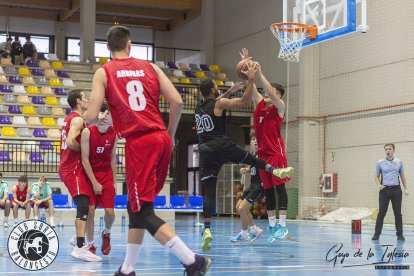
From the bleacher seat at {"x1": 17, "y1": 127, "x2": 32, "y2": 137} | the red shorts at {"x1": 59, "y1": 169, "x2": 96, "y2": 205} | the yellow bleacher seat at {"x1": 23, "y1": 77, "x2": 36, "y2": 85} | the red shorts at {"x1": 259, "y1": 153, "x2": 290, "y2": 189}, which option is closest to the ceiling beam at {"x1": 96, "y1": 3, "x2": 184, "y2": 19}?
the yellow bleacher seat at {"x1": 23, "y1": 77, "x2": 36, "y2": 85}

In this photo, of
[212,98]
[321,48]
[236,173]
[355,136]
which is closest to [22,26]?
[236,173]

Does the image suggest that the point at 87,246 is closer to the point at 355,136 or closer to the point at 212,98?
the point at 212,98

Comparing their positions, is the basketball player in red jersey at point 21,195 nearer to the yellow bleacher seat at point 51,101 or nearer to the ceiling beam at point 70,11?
the yellow bleacher seat at point 51,101

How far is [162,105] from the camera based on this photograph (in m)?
26.5

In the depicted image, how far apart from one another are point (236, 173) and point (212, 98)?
1782 centimetres

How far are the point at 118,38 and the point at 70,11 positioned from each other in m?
29.1

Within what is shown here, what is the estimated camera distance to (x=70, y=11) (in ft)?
110

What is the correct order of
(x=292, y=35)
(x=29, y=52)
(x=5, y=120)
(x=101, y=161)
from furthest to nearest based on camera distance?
(x=29, y=52)
(x=5, y=120)
(x=292, y=35)
(x=101, y=161)

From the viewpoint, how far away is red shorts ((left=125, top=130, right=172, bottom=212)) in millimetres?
5238

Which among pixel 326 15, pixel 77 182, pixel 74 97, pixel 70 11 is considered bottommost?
pixel 77 182

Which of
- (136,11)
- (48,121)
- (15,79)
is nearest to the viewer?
(48,121)

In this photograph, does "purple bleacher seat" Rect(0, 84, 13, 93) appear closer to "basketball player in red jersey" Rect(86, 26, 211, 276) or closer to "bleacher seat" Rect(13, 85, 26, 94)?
"bleacher seat" Rect(13, 85, 26, 94)

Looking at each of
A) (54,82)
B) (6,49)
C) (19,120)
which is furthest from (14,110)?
(6,49)

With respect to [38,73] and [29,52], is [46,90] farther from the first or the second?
[29,52]
